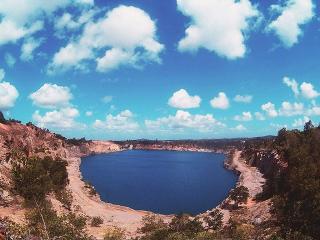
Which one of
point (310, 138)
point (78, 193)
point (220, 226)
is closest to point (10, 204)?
point (220, 226)

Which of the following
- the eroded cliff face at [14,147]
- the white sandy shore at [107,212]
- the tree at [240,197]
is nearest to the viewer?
the white sandy shore at [107,212]

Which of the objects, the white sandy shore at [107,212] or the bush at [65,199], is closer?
the white sandy shore at [107,212]

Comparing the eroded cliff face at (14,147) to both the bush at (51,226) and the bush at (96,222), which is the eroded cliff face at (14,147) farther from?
the bush at (96,222)

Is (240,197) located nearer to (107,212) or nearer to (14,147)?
(107,212)

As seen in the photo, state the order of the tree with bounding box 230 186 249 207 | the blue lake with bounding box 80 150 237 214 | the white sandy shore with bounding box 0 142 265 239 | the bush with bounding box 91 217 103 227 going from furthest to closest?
1. the blue lake with bounding box 80 150 237 214
2. the tree with bounding box 230 186 249 207
3. the bush with bounding box 91 217 103 227
4. the white sandy shore with bounding box 0 142 265 239

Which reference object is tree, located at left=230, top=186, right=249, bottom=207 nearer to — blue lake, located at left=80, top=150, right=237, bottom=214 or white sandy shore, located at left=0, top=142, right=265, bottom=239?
white sandy shore, located at left=0, top=142, right=265, bottom=239

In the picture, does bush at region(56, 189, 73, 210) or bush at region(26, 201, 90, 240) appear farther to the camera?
bush at region(56, 189, 73, 210)

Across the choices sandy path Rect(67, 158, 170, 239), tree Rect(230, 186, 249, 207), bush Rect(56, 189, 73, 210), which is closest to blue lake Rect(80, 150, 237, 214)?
sandy path Rect(67, 158, 170, 239)

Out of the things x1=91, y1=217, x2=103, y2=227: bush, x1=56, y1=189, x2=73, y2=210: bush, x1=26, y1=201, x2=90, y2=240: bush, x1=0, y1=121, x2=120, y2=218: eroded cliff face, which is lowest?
x1=91, y1=217, x2=103, y2=227: bush

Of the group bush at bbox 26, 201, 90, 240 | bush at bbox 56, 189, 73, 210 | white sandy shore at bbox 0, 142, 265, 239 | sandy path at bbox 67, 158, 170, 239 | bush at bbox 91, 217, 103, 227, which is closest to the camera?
bush at bbox 26, 201, 90, 240

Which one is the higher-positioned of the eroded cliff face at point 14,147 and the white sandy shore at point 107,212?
the eroded cliff face at point 14,147

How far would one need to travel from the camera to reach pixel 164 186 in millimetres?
145375

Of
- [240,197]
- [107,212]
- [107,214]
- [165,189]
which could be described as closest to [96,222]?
[107,214]

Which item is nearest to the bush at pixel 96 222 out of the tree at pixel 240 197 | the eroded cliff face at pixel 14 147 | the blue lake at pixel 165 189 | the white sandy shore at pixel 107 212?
the white sandy shore at pixel 107 212
